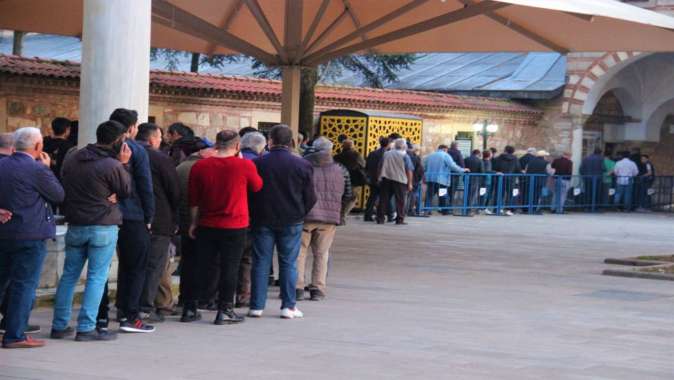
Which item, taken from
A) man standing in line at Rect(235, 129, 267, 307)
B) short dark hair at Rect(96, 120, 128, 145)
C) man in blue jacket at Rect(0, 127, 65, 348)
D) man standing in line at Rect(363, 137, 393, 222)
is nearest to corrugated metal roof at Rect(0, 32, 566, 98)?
man standing in line at Rect(363, 137, 393, 222)

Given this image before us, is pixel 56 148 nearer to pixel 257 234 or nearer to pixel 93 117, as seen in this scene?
pixel 93 117

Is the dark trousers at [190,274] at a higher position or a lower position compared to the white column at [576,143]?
lower

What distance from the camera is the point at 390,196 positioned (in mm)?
22406

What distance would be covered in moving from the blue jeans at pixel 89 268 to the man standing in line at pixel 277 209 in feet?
5.66

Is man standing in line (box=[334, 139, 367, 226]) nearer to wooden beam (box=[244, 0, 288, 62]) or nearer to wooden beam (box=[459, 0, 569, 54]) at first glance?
wooden beam (box=[244, 0, 288, 62])

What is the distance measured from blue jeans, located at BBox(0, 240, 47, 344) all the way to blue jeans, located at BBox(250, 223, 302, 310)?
2.18m

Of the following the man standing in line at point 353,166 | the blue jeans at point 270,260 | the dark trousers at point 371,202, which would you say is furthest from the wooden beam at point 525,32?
the blue jeans at point 270,260

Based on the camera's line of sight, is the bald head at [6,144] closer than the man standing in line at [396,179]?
Yes

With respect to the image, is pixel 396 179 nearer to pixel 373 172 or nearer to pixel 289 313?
pixel 373 172

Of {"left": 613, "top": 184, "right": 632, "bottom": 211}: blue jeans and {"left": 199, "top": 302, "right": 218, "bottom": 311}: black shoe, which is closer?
{"left": 199, "top": 302, "right": 218, "bottom": 311}: black shoe

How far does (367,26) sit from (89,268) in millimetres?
9402

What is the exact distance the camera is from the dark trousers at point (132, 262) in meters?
9.23

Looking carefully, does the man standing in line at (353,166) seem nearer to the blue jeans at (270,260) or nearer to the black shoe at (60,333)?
the blue jeans at (270,260)

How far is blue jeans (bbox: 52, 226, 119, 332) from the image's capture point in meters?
8.84
